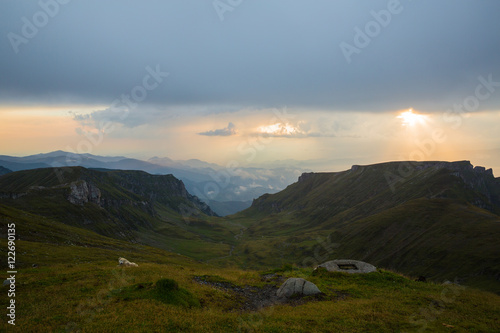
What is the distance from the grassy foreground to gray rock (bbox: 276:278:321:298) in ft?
5.30

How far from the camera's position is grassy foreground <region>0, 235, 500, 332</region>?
19.9 meters

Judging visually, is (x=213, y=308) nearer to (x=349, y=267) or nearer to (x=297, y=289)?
(x=297, y=289)

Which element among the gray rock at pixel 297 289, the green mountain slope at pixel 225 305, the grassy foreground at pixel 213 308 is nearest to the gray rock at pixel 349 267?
the green mountain slope at pixel 225 305

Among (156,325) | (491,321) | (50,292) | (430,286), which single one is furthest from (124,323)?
(430,286)

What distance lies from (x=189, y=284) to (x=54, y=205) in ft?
594

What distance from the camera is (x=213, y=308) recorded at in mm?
24375

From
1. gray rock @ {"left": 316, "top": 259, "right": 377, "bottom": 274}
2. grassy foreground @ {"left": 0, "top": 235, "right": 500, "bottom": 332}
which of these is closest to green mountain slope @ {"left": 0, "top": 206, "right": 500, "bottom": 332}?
grassy foreground @ {"left": 0, "top": 235, "right": 500, "bottom": 332}

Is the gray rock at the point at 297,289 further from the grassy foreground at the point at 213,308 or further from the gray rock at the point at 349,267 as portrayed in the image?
the gray rock at the point at 349,267

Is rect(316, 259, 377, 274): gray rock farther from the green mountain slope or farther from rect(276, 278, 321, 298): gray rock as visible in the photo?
rect(276, 278, 321, 298): gray rock

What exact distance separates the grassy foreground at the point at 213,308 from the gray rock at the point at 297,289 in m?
1.62

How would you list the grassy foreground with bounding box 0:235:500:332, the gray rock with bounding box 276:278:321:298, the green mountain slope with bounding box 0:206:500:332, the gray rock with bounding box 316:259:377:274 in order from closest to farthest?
the grassy foreground with bounding box 0:235:500:332 → the green mountain slope with bounding box 0:206:500:332 → the gray rock with bounding box 276:278:321:298 → the gray rock with bounding box 316:259:377:274

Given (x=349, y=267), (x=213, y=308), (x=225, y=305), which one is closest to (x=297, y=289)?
(x=225, y=305)

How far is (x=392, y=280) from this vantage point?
3656 centimetres

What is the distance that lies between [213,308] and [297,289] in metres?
10.9
